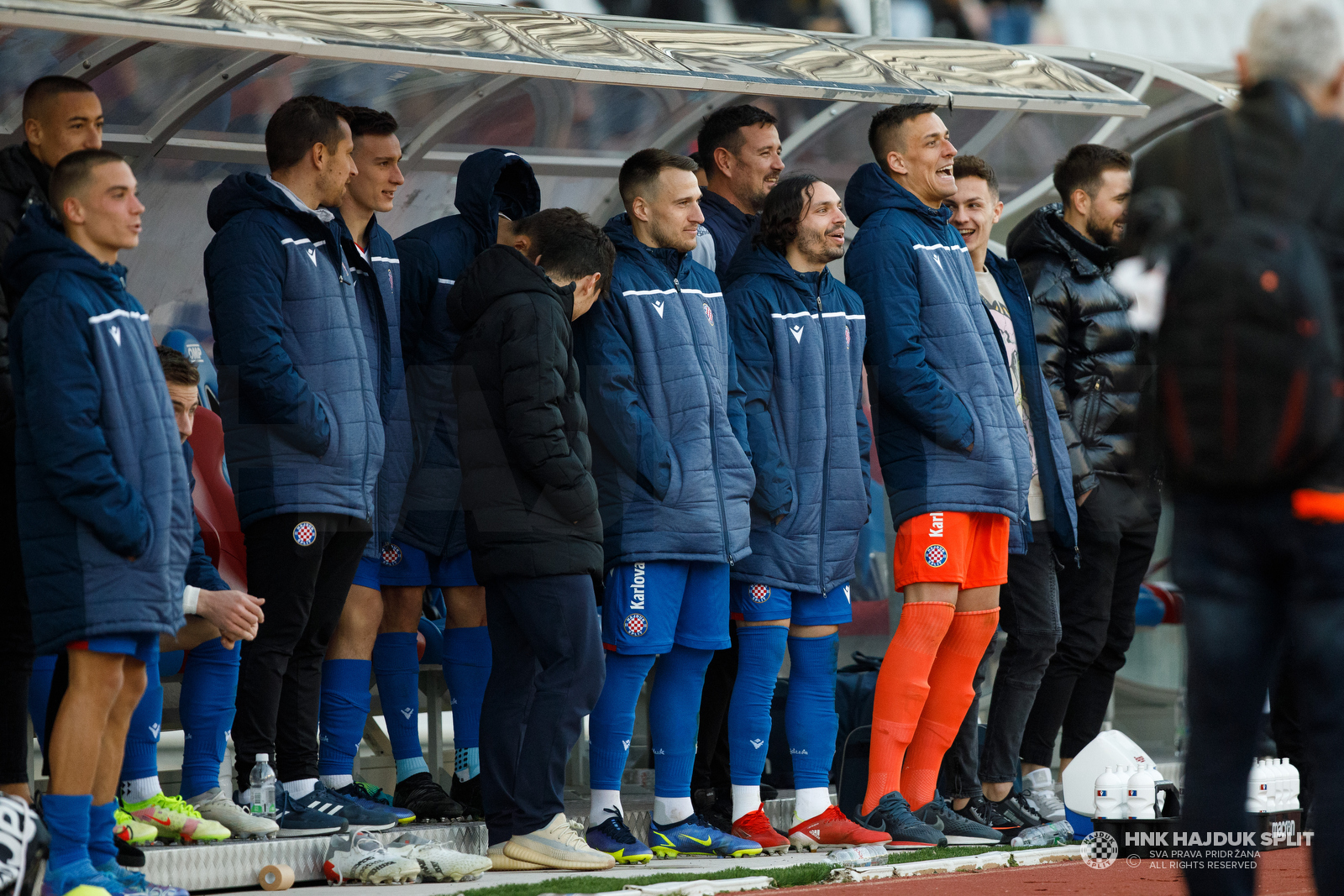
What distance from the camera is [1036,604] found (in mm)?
6090

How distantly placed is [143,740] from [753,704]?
1.84m

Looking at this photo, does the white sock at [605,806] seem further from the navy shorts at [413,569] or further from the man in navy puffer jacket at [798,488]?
the navy shorts at [413,569]

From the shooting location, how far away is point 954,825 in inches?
225

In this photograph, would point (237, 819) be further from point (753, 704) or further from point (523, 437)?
point (753, 704)

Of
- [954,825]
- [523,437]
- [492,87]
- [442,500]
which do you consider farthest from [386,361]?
[954,825]

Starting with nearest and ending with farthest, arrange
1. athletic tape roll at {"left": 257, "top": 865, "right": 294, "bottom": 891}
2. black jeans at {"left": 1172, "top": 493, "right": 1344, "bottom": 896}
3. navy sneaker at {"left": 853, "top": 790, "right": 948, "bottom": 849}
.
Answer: black jeans at {"left": 1172, "top": 493, "right": 1344, "bottom": 896} < athletic tape roll at {"left": 257, "top": 865, "right": 294, "bottom": 891} < navy sneaker at {"left": 853, "top": 790, "right": 948, "bottom": 849}

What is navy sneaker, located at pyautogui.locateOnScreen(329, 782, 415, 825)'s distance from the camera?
5051 mm

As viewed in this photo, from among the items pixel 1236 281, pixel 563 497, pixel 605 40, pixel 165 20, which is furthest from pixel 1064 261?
pixel 1236 281

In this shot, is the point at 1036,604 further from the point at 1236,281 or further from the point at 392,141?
the point at 1236,281

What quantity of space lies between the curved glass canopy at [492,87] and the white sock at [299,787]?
197cm

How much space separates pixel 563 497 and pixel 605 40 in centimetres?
189

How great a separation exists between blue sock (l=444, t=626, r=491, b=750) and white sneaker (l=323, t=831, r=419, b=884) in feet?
2.79

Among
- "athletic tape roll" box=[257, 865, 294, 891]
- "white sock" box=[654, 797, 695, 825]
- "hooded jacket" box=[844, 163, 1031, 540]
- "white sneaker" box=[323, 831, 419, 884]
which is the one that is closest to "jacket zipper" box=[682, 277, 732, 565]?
"hooded jacket" box=[844, 163, 1031, 540]

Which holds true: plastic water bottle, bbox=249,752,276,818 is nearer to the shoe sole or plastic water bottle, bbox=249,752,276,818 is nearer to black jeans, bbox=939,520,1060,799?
the shoe sole
